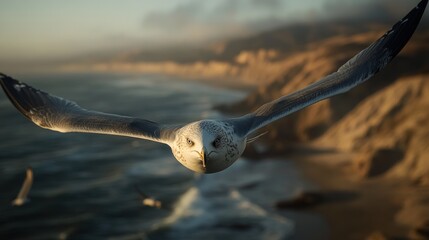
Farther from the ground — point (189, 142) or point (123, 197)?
point (123, 197)

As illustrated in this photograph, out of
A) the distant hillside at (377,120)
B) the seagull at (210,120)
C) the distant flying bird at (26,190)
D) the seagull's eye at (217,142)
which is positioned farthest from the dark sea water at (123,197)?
the seagull's eye at (217,142)

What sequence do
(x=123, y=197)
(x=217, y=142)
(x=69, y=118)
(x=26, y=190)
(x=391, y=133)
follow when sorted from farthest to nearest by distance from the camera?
1. (x=123, y=197)
2. (x=391, y=133)
3. (x=26, y=190)
4. (x=69, y=118)
5. (x=217, y=142)

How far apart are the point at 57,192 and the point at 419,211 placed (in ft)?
96.5

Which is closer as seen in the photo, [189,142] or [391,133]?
[189,142]

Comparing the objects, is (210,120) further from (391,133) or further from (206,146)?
(391,133)

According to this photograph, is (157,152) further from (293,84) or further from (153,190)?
(293,84)

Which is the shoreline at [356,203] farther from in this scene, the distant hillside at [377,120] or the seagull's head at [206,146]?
the seagull's head at [206,146]

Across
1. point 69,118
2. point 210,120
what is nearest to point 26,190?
point 69,118

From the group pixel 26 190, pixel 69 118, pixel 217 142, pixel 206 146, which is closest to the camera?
pixel 206 146

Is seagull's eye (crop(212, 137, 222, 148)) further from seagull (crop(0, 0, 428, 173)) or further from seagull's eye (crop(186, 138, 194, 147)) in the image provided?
seagull's eye (crop(186, 138, 194, 147))

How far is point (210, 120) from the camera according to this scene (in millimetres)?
8188

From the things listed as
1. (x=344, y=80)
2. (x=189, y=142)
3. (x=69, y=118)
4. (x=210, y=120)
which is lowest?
(x=189, y=142)

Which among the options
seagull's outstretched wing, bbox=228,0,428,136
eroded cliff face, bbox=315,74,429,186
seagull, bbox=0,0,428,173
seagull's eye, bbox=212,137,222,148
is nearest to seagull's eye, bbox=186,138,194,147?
seagull, bbox=0,0,428,173

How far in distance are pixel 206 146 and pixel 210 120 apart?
3.44ft
